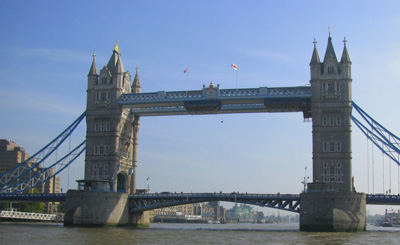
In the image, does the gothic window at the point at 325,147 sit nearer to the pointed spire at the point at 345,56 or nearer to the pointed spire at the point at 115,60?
the pointed spire at the point at 345,56

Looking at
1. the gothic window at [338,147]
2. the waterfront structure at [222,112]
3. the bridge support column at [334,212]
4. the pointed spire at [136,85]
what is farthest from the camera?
the pointed spire at [136,85]

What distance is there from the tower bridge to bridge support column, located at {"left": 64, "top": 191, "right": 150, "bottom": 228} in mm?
164

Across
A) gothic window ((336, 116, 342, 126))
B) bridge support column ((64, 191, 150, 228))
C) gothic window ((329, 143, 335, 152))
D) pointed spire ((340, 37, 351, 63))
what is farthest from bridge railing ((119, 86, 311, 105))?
bridge support column ((64, 191, 150, 228))

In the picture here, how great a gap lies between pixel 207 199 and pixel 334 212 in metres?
23.4

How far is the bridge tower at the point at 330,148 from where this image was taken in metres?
82.8

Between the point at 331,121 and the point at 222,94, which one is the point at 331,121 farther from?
the point at 222,94

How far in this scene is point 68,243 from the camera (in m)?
56.9

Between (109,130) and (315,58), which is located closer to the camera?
(315,58)

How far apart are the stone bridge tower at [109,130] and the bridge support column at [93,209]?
13.1 ft

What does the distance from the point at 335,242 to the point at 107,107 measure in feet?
177

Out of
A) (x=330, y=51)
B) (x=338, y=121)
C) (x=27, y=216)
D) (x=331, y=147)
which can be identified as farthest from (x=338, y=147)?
(x=27, y=216)

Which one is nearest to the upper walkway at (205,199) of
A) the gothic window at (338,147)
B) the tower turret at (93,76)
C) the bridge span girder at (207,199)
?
the bridge span girder at (207,199)

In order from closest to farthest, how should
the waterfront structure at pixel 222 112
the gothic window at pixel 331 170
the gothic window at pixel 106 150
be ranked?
the waterfront structure at pixel 222 112
the gothic window at pixel 331 170
the gothic window at pixel 106 150

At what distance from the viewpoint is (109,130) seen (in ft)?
330
